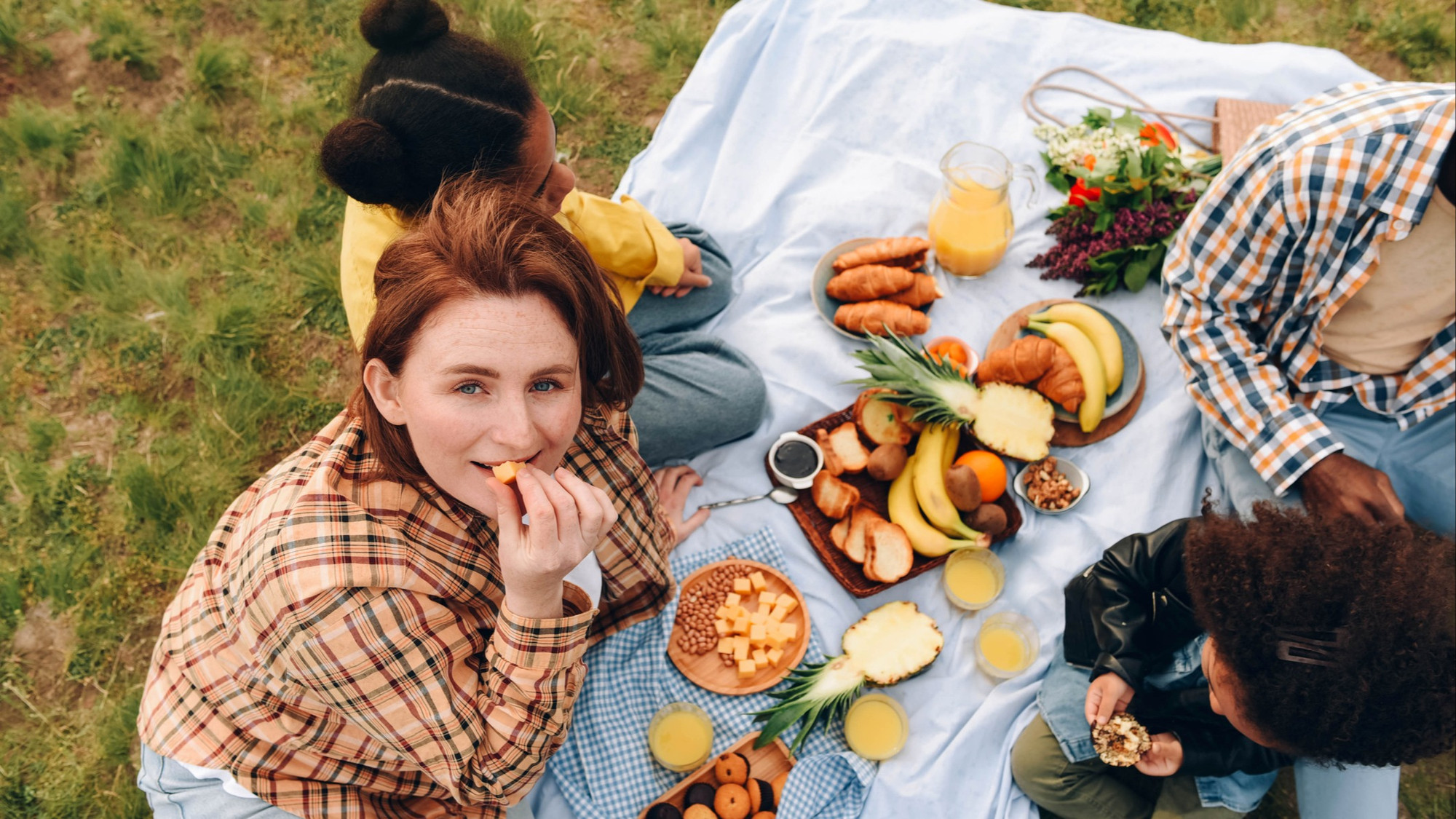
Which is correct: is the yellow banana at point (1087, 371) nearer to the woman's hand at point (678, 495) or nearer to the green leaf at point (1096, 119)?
the green leaf at point (1096, 119)

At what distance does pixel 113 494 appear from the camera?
3.79 metres

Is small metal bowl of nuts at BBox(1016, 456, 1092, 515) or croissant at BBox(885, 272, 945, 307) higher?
croissant at BBox(885, 272, 945, 307)

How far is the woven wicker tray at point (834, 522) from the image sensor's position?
10.7ft

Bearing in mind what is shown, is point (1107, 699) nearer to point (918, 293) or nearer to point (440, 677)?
point (918, 293)

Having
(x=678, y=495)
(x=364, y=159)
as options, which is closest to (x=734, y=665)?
(x=678, y=495)

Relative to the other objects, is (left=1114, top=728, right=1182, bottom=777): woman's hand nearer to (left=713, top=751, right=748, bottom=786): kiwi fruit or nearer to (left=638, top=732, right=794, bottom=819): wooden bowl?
(left=638, top=732, right=794, bottom=819): wooden bowl

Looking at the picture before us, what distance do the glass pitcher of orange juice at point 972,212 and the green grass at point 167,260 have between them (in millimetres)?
1644

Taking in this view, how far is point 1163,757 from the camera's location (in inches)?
106

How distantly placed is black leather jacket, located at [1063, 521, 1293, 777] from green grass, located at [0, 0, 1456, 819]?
74 centimetres

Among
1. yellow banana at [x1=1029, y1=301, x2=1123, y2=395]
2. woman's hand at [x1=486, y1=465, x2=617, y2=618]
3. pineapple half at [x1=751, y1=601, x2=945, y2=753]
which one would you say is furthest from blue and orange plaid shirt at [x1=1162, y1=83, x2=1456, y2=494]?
woman's hand at [x1=486, y1=465, x2=617, y2=618]

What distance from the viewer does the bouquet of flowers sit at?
12.1ft

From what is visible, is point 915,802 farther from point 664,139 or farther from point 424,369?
point 664,139

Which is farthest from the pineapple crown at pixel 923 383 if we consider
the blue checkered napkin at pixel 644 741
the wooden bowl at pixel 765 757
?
the wooden bowl at pixel 765 757

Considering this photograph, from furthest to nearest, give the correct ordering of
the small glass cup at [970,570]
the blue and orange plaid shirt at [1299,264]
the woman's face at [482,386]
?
the small glass cup at [970,570], the blue and orange plaid shirt at [1299,264], the woman's face at [482,386]
